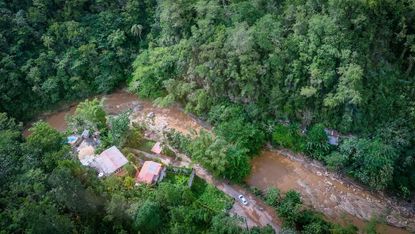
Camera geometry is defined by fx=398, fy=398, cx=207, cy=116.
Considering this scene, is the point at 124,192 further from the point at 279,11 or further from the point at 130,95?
the point at 279,11

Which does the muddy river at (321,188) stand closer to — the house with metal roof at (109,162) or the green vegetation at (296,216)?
the green vegetation at (296,216)

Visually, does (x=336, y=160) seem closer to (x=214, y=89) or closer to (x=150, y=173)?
(x=214, y=89)

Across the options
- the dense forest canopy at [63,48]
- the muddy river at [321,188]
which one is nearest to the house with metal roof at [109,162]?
the muddy river at [321,188]

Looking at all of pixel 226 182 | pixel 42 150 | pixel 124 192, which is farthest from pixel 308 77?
pixel 42 150

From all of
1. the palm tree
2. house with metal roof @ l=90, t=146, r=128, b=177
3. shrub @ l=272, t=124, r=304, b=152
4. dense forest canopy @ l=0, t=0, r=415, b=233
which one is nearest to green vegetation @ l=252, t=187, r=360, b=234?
dense forest canopy @ l=0, t=0, r=415, b=233

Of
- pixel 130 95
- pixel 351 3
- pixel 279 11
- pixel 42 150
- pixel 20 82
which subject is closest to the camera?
pixel 42 150

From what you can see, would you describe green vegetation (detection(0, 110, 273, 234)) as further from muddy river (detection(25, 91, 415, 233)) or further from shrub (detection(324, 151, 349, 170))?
shrub (detection(324, 151, 349, 170))
